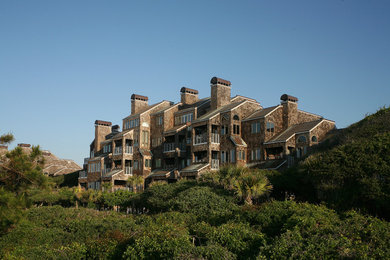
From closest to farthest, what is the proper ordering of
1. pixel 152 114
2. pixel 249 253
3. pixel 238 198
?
pixel 249 253, pixel 238 198, pixel 152 114

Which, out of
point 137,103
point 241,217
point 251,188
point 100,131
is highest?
point 137,103

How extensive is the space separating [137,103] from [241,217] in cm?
4060

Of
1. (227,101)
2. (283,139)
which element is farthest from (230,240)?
(227,101)

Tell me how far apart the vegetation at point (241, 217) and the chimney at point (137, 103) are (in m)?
28.1

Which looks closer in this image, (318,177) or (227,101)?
(318,177)

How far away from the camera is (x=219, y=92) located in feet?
153

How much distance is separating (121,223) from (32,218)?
9962 mm

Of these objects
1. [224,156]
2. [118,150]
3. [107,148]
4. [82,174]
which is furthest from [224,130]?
[82,174]

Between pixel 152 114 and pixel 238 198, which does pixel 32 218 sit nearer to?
pixel 238 198

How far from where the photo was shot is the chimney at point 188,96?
53812 mm

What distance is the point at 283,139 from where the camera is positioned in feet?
124

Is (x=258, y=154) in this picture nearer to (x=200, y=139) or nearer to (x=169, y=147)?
(x=200, y=139)

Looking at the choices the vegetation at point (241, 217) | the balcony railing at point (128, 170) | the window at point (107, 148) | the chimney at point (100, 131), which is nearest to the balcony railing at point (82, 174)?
the chimney at point (100, 131)

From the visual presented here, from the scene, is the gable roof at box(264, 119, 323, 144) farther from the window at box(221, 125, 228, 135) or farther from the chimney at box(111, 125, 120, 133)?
the chimney at box(111, 125, 120, 133)
